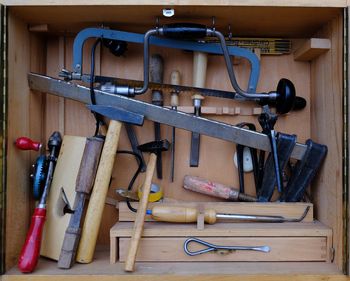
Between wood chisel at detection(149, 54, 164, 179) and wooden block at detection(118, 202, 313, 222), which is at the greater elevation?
wood chisel at detection(149, 54, 164, 179)

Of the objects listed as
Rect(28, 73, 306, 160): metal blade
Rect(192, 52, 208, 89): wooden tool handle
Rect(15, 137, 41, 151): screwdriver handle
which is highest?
Rect(192, 52, 208, 89): wooden tool handle

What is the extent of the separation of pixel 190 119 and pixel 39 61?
370 mm

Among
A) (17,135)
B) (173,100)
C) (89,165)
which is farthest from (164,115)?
(17,135)

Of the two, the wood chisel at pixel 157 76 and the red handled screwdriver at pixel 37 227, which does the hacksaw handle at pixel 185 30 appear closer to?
the wood chisel at pixel 157 76

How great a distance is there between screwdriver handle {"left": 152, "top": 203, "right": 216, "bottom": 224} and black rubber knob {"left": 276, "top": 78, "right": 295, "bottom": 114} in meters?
0.28

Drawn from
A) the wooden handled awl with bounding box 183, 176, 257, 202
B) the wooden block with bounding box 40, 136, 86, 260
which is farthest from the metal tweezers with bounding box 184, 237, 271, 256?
the wooden block with bounding box 40, 136, 86, 260

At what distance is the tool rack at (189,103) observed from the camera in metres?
0.66

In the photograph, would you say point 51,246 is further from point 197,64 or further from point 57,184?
point 197,64

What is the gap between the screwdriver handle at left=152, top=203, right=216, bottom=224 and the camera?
2.33ft

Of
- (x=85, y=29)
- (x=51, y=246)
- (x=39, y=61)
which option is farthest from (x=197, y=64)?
(x=51, y=246)

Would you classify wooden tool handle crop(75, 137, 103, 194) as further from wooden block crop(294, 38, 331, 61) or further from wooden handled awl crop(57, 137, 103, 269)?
wooden block crop(294, 38, 331, 61)

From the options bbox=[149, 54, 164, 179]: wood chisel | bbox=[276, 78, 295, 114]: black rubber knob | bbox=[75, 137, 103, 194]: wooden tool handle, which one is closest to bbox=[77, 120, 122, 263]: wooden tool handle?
bbox=[75, 137, 103, 194]: wooden tool handle

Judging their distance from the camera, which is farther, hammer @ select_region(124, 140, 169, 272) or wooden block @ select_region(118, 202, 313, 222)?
wooden block @ select_region(118, 202, 313, 222)

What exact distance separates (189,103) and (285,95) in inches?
8.3
